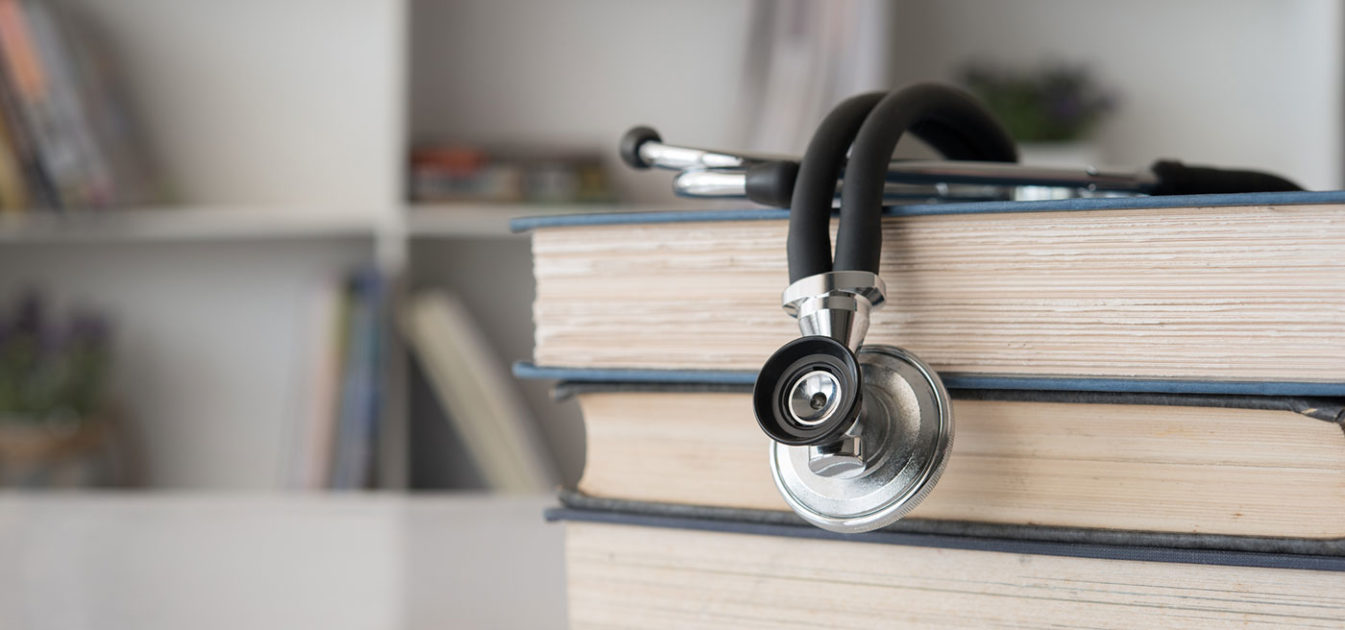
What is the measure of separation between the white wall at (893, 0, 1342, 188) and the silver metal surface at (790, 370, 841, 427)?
1553 millimetres

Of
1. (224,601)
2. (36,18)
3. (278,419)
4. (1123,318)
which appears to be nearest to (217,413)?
(278,419)

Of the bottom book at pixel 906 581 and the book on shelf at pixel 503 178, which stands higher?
the book on shelf at pixel 503 178

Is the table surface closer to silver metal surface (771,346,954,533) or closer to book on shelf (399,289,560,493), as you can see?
silver metal surface (771,346,954,533)

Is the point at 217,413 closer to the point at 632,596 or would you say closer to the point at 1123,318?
the point at 632,596

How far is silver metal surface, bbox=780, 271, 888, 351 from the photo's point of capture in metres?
0.26

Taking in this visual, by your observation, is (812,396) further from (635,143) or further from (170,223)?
(170,223)

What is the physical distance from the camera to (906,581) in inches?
12.1

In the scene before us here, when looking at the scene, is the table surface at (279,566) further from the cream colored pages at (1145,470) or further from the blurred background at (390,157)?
the blurred background at (390,157)

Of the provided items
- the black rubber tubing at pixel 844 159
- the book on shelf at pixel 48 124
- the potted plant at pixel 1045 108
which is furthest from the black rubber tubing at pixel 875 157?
the book on shelf at pixel 48 124

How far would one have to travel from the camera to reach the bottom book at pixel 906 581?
279 millimetres

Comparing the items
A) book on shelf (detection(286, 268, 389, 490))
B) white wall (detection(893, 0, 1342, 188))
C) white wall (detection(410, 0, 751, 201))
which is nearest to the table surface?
book on shelf (detection(286, 268, 389, 490))

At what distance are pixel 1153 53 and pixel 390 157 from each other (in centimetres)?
126

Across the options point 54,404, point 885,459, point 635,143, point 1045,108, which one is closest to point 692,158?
point 635,143

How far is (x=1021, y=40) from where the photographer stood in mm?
1690
